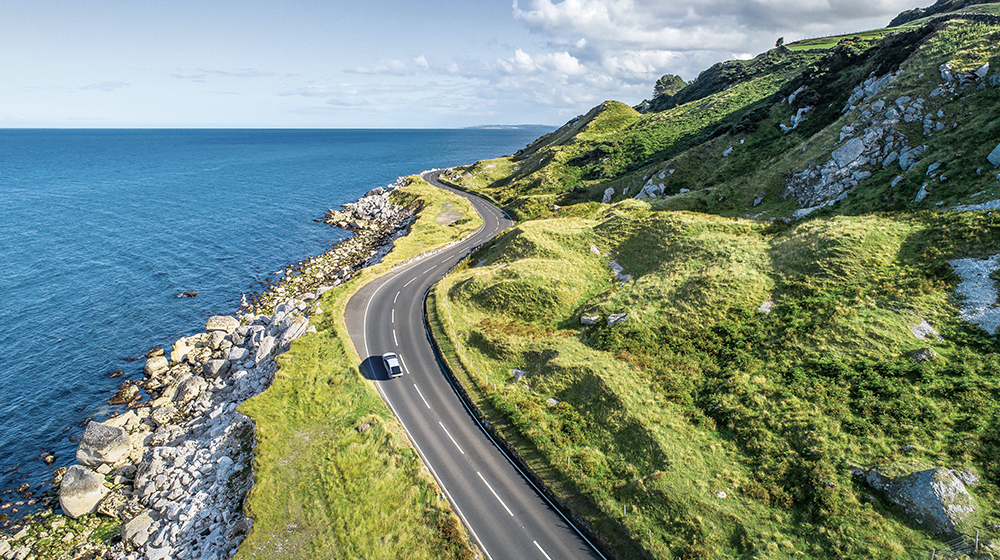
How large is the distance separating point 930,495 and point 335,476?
3269cm

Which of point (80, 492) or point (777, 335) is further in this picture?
point (777, 335)

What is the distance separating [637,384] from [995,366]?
2118 cm

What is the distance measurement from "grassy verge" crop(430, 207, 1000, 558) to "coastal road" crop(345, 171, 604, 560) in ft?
5.48

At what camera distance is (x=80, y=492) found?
33000 millimetres

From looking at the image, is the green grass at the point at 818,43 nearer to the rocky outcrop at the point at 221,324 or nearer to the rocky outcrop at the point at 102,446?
the rocky outcrop at the point at 221,324

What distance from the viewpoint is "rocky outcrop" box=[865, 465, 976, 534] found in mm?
20109

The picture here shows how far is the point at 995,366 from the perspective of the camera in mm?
26578

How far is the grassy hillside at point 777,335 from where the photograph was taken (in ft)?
76.5

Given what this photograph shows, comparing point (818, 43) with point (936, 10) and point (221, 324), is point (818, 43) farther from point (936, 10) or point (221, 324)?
point (221, 324)

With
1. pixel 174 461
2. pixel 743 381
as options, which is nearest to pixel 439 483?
pixel 743 381

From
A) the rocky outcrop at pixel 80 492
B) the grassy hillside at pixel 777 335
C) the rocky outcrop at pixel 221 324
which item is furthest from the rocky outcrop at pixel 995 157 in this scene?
the rocky outcrop at pixel 221 324

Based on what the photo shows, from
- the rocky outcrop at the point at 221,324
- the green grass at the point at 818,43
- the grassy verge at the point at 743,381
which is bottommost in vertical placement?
the rocky outcrop at the point at 221,324

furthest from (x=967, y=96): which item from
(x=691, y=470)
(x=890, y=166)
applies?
(x=691, y=470)

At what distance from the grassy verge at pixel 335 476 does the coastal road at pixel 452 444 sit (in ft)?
4.11
